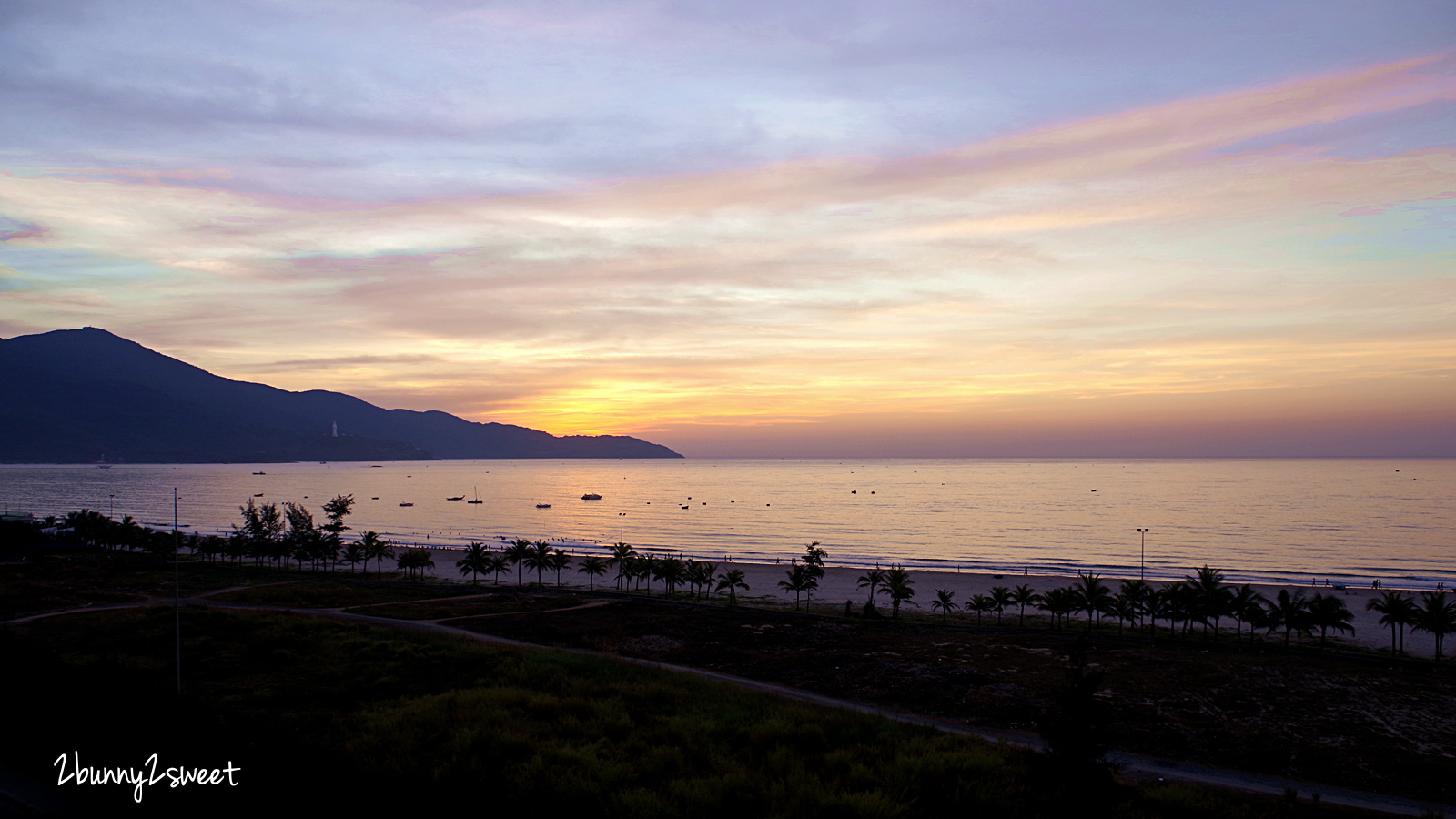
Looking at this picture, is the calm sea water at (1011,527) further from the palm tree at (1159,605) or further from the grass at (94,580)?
the grass at (94,580)

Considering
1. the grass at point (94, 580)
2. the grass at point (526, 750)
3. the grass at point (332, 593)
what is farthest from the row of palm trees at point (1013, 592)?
the grass at point (526, 750)

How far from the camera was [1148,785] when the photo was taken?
21375 millimetres

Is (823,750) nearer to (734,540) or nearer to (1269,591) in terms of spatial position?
(1269,591)

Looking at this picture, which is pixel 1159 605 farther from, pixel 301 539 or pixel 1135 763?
pixel 301 539

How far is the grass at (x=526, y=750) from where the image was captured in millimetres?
14938

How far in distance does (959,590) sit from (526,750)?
6392 centimetres

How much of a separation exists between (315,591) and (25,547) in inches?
2160

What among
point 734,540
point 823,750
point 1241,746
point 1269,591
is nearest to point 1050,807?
point 823,750

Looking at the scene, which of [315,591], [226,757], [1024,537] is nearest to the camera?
[226,757]

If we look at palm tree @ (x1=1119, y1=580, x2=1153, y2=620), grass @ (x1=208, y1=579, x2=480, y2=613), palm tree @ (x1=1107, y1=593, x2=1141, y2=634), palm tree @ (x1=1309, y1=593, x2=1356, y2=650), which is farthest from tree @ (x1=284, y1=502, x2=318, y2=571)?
palm tree @ (x1=1309, y1=593, x2=1356, y2=650)

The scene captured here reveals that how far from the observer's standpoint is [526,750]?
18.6 meters

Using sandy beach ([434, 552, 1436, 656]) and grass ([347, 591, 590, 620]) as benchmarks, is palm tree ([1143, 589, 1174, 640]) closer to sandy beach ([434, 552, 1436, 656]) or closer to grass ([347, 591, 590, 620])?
sandy beach ([434, 552, 1436, 656])

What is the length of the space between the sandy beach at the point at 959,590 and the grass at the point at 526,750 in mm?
35357

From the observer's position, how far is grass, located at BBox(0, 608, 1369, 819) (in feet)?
49.0
